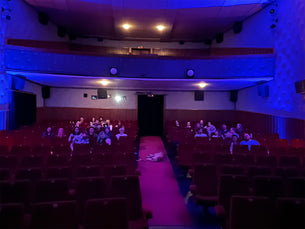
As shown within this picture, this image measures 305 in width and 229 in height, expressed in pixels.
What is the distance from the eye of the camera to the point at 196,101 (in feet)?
49.1

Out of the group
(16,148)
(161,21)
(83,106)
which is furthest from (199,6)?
(16,148)

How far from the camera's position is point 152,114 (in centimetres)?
1516

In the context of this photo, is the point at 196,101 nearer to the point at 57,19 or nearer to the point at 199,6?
the point at 199,6

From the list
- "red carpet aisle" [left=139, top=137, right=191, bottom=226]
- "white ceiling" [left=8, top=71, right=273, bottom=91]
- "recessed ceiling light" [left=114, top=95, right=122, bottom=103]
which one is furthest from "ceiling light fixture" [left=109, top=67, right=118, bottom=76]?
"recessed ceiling light" [left=114, top=95, right=122, bottom=103]

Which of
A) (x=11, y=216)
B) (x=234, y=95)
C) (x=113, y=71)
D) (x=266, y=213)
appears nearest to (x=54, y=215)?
(x=11, y=216)

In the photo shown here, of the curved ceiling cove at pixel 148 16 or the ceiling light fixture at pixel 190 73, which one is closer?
the ceiling light fixture at pixel 190 73

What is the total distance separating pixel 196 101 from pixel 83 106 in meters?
7.25

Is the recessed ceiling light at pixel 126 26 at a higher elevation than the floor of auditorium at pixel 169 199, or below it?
higher

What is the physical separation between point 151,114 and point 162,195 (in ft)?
34.1

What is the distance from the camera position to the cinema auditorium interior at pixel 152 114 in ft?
10.3

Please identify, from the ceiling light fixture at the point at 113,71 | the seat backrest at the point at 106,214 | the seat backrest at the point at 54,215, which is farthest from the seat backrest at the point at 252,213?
the ceiling light fixture at the point at 113,71

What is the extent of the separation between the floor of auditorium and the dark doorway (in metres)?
7.43

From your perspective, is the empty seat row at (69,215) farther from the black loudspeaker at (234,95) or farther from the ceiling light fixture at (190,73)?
the black loudspeaker at (234,95)

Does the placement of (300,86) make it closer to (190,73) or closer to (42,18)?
(190,73)
